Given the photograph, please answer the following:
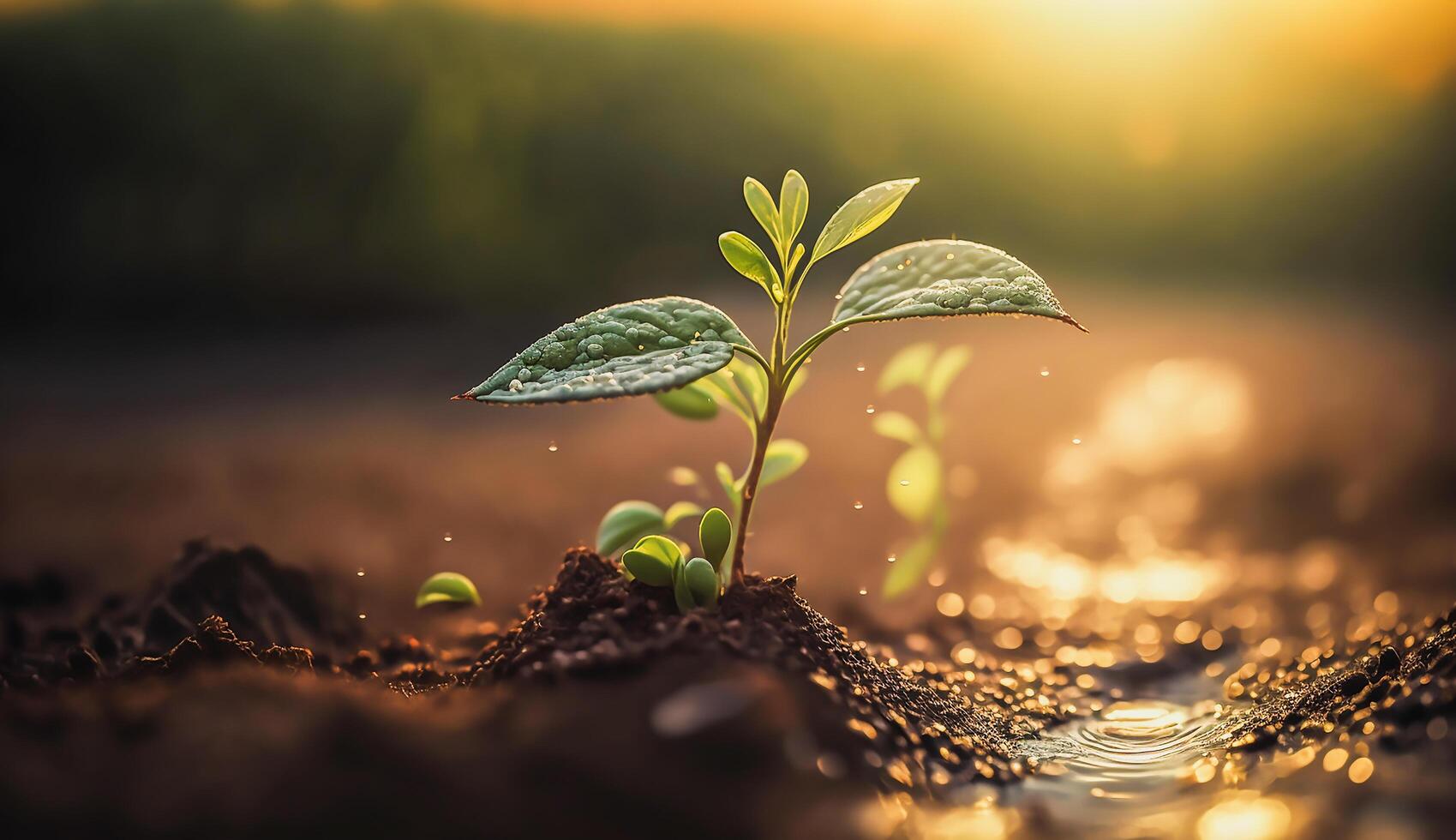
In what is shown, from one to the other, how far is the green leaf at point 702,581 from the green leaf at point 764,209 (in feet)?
0.82

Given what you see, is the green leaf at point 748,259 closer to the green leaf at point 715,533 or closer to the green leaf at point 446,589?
the green leaf at point 715,533

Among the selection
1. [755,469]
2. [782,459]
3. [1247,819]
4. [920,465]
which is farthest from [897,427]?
[1247,819]

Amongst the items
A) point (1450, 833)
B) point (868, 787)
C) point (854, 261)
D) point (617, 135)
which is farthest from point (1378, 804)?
point (617, 135)

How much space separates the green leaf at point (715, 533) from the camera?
0.73 m

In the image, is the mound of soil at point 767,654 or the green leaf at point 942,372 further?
the green leaf at point 942,372

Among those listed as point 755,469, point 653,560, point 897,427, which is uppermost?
point 897,427

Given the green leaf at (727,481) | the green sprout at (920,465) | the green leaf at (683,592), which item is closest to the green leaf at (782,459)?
the green leaf at (727,481)

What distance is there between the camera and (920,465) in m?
1.17

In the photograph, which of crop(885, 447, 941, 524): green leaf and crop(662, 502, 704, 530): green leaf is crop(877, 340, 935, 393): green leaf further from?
crop(662, 502, 704, 530): green leaf

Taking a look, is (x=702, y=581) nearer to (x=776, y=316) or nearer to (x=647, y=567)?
(x=647, y=567)

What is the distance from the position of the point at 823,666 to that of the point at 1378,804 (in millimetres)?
337

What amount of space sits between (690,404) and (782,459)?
0.10m

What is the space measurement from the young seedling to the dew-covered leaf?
0.27 ft

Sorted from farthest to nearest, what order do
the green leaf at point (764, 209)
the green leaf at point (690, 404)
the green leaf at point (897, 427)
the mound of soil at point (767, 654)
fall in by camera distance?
the green leaf at point (897, 427) → the green leaf at point (690, 404) → the green leaf at point (764, 209) → the mound of soil at point (767, 654)
